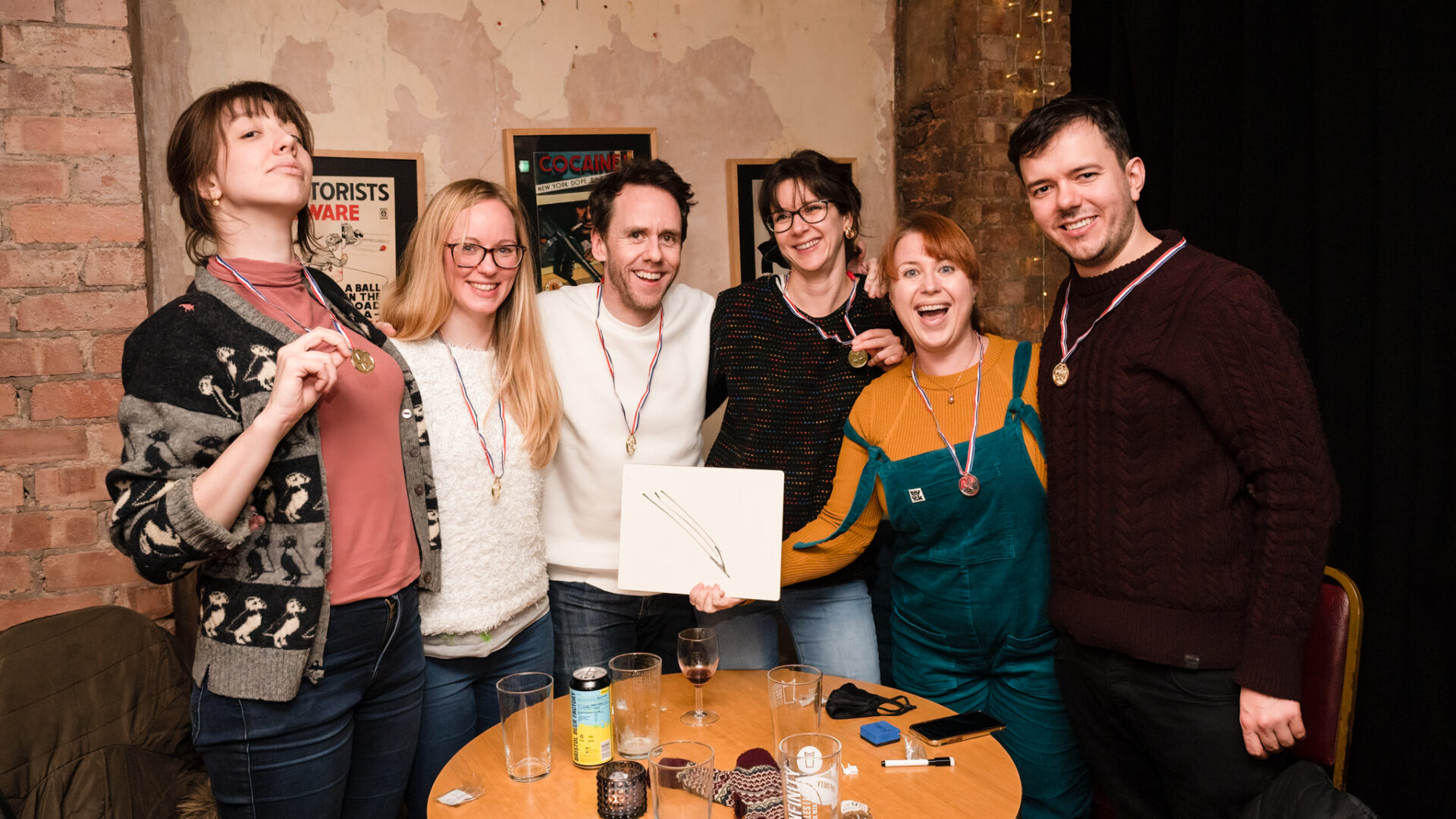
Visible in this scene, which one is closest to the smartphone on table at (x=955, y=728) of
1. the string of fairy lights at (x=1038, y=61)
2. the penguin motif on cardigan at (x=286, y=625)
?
the penguin motif on cardigan at (x=286, y=625)

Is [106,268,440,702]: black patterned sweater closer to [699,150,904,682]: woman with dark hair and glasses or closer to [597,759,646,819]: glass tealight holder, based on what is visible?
[597,759,646,819]: glass tealight holder

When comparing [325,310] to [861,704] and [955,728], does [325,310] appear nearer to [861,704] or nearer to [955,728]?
[861,704]

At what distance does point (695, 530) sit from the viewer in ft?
6.82

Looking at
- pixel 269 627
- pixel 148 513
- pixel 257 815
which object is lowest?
pixel 257 815

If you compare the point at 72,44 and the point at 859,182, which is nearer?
the point at 72,44

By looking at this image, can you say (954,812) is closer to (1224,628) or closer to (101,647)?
(1224,628)

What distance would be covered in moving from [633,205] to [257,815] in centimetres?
165

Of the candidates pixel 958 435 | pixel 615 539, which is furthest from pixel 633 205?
pixel 958 435

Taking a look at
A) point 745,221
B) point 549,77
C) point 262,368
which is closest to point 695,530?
point 262,368

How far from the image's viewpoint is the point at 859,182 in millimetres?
3926

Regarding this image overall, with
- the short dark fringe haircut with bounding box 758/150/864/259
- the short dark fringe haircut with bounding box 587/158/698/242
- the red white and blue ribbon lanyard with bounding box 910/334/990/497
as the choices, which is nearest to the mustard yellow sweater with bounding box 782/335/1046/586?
the red white and blue ribbon lanyard with bounding box 910/334/990/497

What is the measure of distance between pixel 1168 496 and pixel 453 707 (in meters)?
1.59

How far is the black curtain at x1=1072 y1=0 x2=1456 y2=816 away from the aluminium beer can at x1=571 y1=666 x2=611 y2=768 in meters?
1.94

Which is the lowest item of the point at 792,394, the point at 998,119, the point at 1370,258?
the point at 792,394
